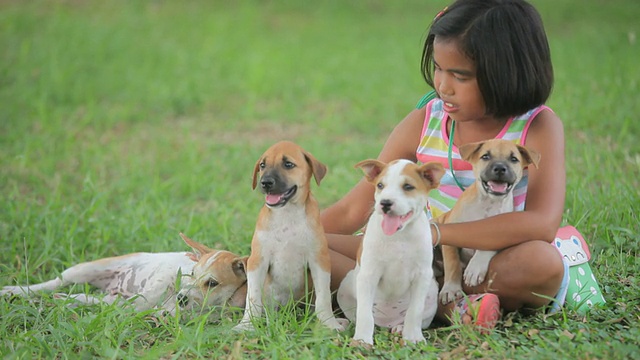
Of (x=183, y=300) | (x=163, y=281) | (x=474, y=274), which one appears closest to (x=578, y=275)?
(x=474, y=274)

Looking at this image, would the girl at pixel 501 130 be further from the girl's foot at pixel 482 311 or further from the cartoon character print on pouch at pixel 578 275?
the cartoon character print on pouch at pixel 578 275

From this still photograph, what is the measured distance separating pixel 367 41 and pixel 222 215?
772 cm

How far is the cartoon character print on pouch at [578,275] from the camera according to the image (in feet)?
13.8

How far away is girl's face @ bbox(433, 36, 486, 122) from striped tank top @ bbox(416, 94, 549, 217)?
0.25m

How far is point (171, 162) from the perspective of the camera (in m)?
8.37

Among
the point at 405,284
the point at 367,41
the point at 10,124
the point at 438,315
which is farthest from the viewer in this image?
the point at 367,41

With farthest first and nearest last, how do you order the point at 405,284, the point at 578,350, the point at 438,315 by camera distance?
1. the point at 438,315
2. the point at 405,284
3. the point at 578,350

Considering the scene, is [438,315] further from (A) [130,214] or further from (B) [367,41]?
(B) [367,41]

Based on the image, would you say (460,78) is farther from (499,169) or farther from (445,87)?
(499,169)

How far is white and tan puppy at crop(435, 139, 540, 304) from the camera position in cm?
389

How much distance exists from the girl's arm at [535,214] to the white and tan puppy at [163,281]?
1.32 metres

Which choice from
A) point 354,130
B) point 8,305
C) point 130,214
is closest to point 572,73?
point 354,130

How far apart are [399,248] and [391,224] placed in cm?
19

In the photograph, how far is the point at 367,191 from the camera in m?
4.87
